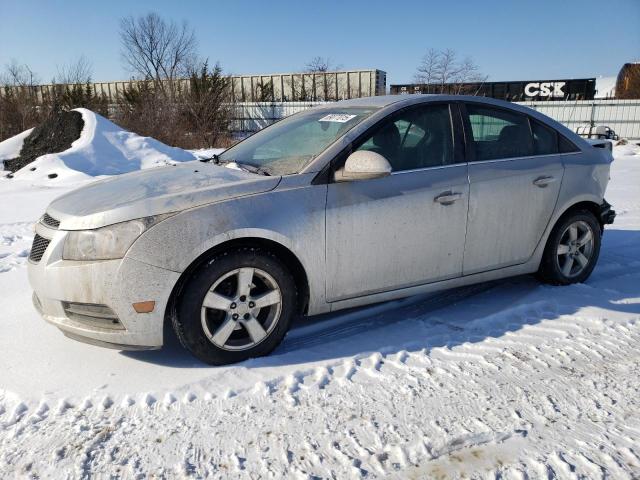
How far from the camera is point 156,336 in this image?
294 centimetres

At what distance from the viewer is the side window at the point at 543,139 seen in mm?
4242

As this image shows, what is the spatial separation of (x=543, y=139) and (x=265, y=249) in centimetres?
260

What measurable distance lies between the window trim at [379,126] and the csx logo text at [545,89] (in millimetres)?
24754

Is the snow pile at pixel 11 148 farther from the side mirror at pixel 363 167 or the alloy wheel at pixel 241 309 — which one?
the side mirror at pixel 363 167

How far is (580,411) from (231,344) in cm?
194

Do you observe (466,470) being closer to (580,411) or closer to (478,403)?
(478,403)

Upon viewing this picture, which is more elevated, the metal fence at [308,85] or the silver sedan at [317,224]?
the metal fence at [308,85]

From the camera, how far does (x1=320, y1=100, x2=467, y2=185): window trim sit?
3301mm

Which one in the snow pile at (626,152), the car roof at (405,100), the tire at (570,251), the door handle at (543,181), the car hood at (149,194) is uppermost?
the car roof at (405,100)

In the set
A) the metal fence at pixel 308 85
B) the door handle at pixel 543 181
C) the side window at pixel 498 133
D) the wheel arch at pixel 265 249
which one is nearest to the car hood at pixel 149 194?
the wheel arch at pixel 265 249

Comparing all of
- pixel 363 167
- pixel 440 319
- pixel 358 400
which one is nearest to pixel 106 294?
pixel 358 400

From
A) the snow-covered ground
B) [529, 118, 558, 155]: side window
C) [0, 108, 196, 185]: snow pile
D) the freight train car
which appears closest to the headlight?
the snow-covered ground

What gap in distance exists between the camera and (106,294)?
9.30 ft

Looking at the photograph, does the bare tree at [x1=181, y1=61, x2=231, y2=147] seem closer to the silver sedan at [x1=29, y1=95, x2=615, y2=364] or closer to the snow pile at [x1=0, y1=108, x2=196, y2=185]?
the snow pile at [x1=0, y1=108, x2=196, y2=185]
